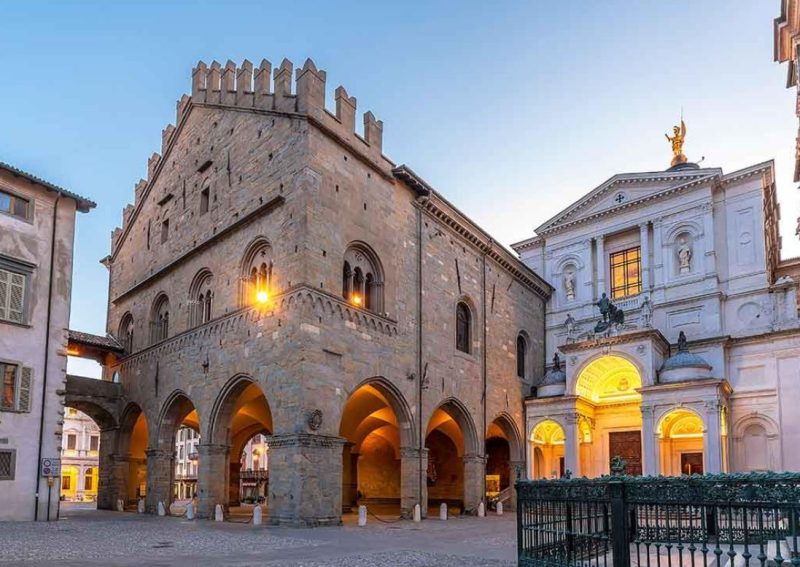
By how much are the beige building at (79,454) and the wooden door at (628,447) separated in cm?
4413

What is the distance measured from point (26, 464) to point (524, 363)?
19.8 m

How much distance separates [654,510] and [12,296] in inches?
783

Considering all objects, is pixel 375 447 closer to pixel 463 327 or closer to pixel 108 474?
pixel 463 327

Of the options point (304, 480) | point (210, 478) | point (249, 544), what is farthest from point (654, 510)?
point (210, 478)

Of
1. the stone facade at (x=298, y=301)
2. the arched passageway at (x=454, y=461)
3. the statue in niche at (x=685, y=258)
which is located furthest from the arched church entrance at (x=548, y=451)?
the statue in niche at (x=685, y=258)

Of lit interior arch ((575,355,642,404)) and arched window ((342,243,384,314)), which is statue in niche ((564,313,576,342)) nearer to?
lit interior arch ((575,355,642,404))

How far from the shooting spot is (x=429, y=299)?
84.0 ft

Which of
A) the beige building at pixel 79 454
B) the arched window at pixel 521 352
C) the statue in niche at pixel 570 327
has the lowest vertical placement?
the beige building at pixel 79 454

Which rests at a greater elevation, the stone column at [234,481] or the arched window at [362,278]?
the arched window at [362,278]

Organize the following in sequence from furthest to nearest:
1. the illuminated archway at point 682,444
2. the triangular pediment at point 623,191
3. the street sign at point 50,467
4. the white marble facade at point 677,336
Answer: the triangular pediment at point 623,191, the illuminated archway at point 682,444, the white marble facade at point 677,336, the street sign at point 50,467

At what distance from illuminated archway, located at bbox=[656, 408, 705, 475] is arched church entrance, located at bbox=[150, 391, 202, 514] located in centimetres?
1711

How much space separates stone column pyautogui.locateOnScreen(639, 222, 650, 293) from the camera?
30.9 meters

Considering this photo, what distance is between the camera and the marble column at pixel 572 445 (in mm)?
27992

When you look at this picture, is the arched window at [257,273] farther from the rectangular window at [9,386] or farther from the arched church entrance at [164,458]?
the rectangular window at [9,386]
